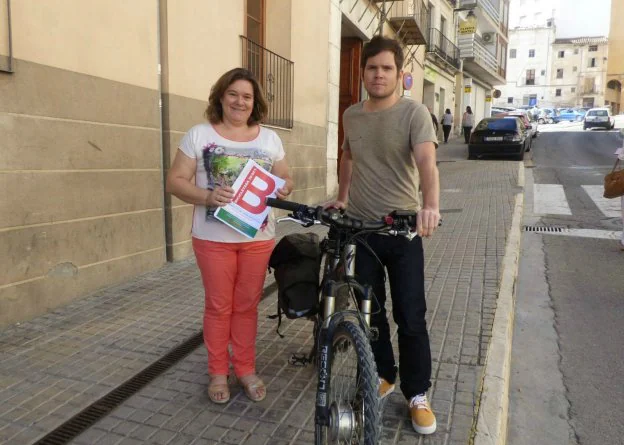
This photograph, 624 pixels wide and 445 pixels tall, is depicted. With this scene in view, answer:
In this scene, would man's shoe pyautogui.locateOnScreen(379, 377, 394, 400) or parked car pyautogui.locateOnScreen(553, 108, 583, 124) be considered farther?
parked car pyautogui.locateOnScreen(553, 108, 583, 124)

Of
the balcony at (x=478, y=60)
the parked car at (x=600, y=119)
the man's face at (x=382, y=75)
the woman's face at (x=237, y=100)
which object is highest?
the balcony at (x=478, y=60)

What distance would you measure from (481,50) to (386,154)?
112ft

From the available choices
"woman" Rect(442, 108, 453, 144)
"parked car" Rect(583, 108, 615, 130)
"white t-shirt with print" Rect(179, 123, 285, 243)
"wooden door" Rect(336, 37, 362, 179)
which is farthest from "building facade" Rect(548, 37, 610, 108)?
"white t-shirt with print" Rect(179, 123, 285, 243)

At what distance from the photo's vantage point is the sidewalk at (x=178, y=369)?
112 inches

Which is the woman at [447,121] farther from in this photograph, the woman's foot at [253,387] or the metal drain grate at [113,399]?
the woman's foot at [253,387]

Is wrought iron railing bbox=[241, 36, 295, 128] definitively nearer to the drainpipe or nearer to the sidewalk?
the drainpipe

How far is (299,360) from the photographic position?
3396mm

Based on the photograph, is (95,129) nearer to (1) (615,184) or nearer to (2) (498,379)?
(2) (498,379)

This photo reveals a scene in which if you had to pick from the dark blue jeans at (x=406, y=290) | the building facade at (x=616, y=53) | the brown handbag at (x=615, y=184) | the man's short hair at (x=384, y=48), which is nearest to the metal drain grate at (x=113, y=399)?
the dark blue jeans at (x=406, y=290)

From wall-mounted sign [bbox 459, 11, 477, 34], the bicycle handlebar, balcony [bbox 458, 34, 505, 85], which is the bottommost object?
the bicycle handlebar

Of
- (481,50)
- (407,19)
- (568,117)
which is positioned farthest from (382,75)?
(568,117)

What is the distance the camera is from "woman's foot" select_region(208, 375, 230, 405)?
3.08m

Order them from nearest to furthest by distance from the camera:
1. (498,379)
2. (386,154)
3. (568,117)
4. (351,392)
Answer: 1. (351,392)
2. (386,154)
3. (498,379)
4. (568,117)

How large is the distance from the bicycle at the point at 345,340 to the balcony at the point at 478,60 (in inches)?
1110
